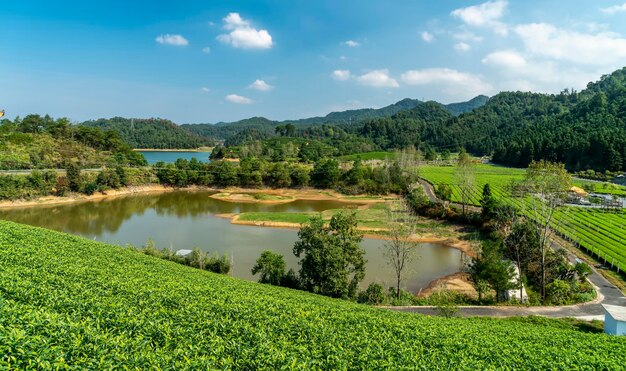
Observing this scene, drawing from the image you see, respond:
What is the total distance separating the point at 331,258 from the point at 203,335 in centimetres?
1453

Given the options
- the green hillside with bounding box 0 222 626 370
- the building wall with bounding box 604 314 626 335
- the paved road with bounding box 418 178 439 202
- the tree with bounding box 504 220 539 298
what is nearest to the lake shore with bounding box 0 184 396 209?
the paved road with bounding box 418 178 439 202

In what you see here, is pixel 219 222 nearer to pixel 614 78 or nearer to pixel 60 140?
pixel 60 140

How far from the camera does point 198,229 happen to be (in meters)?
45.7

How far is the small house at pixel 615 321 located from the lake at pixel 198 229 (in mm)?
12995

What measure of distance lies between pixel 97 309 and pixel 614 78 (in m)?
224

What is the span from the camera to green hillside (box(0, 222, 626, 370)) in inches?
237

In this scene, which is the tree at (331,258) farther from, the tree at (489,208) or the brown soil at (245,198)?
the brown soil at (245,198)

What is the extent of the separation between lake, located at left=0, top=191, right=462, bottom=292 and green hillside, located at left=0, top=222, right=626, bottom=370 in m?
16.8

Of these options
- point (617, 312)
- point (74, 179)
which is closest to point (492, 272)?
point (617, 312)

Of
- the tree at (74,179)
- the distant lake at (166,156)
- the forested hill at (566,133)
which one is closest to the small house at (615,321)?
the tree at (74,179)

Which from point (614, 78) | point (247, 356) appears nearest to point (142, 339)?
point (247, 356)

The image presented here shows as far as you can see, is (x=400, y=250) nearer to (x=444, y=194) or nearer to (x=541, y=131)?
(x=444, y=194)

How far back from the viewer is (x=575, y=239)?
33.4m

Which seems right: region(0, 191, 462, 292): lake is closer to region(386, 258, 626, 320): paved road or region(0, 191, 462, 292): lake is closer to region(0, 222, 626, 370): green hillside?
region(386, 258, 626, 320): paved road
